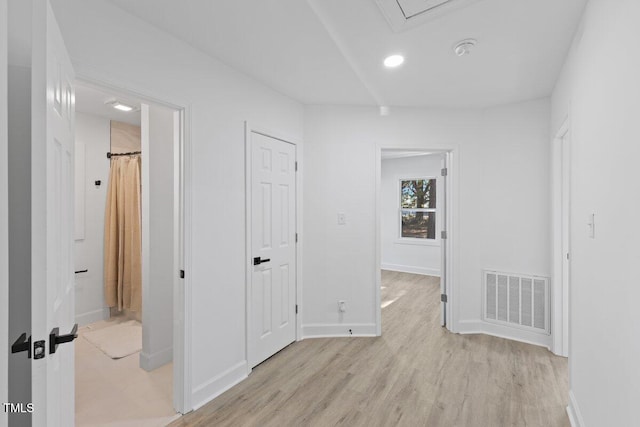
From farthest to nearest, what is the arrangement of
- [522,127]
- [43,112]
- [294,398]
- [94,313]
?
1. [94,313]
2. [522,127]
3. [294,398]
4. [43,112]

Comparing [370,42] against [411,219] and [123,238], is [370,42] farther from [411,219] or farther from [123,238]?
[411,219]

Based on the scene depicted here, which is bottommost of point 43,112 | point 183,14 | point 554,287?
point 554,287

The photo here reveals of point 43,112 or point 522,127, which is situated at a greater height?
point 522,127

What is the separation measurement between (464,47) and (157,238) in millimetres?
2766

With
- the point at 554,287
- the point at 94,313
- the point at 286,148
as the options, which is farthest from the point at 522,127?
the point at 94,313

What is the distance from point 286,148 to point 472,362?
8.34 feet

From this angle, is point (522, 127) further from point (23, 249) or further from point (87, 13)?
point (23, 249)

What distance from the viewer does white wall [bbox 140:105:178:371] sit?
2.58 metres

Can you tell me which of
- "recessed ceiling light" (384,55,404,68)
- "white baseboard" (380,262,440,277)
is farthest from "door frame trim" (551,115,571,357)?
"white baseboard" (380,262,440,277)

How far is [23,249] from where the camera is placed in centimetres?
126

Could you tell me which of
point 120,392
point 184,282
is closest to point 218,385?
point 120,392

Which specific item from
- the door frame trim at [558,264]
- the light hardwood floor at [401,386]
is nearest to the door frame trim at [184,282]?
the light hardwood floor at [401,386]

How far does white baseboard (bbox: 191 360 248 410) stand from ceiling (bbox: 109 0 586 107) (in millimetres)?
2313

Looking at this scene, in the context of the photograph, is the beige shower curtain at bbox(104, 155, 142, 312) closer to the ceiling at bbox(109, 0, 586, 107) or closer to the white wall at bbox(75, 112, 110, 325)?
the white wall at bbox(75, 112, 110, 325)
